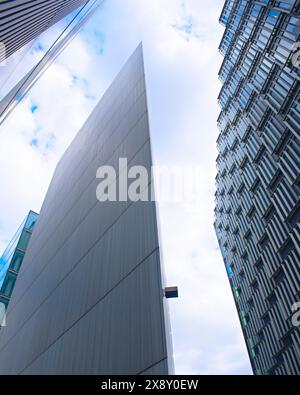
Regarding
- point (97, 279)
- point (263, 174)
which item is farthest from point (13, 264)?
point (263, 174)

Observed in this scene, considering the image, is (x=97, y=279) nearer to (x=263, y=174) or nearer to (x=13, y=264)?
(x=13, y=264)

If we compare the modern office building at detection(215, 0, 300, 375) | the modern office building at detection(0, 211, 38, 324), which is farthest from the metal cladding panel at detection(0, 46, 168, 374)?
the modern office building at detection(215, 0, 300, 375)

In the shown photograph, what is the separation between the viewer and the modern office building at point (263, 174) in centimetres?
2083

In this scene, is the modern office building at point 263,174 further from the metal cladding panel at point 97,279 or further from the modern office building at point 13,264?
the modern office building at point 13,264

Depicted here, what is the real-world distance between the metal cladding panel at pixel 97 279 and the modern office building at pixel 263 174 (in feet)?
43.9

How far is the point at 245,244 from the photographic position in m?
30.1

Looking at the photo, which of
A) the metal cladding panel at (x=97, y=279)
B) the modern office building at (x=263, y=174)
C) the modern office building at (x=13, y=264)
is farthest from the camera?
the modern office building at (x=13, y=264)

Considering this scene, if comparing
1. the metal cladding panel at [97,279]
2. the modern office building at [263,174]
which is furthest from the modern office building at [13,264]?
the modern office building at [263,174]

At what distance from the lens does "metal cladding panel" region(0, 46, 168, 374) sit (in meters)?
6.34

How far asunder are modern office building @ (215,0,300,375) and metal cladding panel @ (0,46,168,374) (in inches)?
527

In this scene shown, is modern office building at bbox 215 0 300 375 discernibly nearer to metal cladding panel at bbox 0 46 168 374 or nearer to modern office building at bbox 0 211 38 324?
metal cladding panel at bbox 0 46 168 374

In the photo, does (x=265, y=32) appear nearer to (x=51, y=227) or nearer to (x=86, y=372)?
(x=51, y=227)

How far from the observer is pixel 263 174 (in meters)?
26.0
